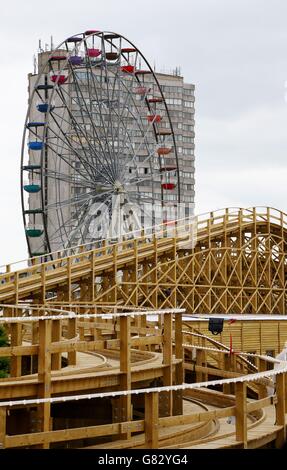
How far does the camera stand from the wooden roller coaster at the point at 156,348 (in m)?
9.27

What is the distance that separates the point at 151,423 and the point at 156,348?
856cm

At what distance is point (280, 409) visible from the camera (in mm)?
10180

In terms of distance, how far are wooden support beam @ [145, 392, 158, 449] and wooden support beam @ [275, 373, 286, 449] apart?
6.82 ft

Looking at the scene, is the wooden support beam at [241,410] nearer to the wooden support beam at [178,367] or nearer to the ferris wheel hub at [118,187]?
the wooden support beam at [178,367]

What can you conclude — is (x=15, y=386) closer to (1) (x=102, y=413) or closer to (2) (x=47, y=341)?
(2) (x=47, y=341)

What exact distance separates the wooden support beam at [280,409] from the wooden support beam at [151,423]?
81.9 inches

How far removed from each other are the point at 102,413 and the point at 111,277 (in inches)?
754

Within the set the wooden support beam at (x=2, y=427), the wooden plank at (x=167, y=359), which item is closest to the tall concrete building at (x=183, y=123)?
the wooden plank at (x=167, y=359)

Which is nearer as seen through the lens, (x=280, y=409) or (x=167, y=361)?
(x=280, y=409)

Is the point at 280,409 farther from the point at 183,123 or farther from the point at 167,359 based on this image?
the point at 183,123

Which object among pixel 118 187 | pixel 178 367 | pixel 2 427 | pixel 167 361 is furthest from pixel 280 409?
pixel 118 187

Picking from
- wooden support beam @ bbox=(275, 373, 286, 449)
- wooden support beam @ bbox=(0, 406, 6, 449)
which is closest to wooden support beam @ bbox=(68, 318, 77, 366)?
wooden support beam @ bbox=(275, 373, 286, 449)

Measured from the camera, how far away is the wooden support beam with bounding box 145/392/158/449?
8.56 m
